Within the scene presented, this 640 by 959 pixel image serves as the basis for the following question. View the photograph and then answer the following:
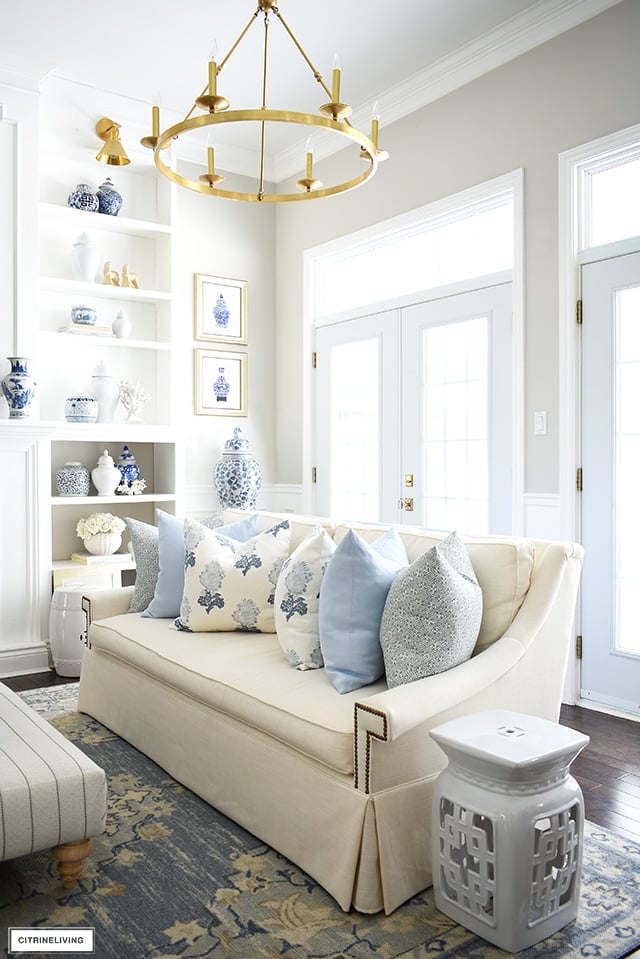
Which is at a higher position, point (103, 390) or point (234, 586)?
point (103, 390)

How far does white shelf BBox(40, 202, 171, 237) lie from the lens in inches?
177

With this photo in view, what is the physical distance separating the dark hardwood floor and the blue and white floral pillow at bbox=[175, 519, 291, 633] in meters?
1.25

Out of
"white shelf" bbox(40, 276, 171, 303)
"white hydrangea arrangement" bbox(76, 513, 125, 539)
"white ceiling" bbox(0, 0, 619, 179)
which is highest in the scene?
"white ceiling" bbox(0, 0, 619, 179)

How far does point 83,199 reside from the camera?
459 centimetres

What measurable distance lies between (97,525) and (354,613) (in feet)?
8.69

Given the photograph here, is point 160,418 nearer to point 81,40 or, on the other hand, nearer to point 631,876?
point 81,40

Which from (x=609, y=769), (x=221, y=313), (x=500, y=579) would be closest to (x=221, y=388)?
(x=221, y=313)

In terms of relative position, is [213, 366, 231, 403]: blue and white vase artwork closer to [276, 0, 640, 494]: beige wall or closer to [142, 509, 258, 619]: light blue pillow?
[276, 0, 640, 494]: beige wall

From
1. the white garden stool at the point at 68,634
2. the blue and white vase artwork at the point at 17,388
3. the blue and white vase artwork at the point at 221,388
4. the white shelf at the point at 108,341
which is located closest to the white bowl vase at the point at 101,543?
the white garden stool at the point at 68,634

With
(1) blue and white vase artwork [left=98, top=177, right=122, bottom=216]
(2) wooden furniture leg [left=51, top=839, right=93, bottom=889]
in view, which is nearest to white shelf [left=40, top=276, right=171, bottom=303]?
(1) blue and white vase artwork [left=98, top=177, right=122, bottom=216]

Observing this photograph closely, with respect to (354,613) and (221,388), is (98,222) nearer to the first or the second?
(221,388)

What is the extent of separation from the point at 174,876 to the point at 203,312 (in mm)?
3892

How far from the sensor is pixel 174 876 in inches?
82.4

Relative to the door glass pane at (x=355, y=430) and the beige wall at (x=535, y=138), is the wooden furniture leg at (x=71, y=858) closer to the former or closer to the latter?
the beige wall at (x=535, y=138)
